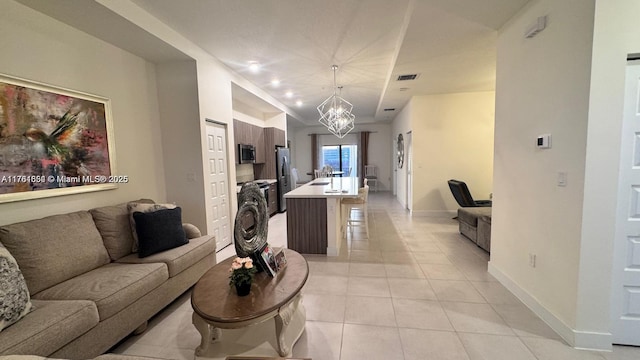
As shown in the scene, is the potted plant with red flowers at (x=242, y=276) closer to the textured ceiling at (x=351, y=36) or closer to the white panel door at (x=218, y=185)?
the white panel door at (x=218, y=185)

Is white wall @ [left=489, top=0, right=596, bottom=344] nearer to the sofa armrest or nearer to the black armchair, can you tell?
the black armchair

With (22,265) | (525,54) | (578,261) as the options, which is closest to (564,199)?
(578,261)

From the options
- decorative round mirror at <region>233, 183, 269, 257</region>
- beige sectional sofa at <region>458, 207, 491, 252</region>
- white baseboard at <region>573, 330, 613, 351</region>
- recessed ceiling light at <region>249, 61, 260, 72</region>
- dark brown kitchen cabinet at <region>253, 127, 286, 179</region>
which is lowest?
white baseboard at <region>573, 330, 613, 351</region>

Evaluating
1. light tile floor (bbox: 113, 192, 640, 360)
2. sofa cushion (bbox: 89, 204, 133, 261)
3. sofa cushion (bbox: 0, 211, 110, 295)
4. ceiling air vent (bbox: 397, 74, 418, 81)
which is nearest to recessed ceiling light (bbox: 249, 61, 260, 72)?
ceiling air vent (bbox: 397, 74, 418, 81)

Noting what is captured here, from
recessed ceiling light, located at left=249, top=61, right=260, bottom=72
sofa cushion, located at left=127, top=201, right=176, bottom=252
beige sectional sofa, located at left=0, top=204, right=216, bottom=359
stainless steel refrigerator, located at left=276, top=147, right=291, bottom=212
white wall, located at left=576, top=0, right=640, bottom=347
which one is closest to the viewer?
beige sectional sofa, located at left=0, top=204, right=216, bottom=359

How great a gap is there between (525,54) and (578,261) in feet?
5.83

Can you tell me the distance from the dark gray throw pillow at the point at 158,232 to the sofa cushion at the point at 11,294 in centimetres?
87

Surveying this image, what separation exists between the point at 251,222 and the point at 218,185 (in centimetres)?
205

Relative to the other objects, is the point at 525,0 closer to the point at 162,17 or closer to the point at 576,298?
the point at 576,298

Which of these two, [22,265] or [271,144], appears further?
[271,144]

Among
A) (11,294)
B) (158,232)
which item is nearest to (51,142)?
(158,232)

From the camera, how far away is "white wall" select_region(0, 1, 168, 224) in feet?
6.77

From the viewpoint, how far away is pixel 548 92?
201 cm

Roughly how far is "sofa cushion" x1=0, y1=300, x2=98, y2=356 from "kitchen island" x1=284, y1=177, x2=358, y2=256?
7.59ft
